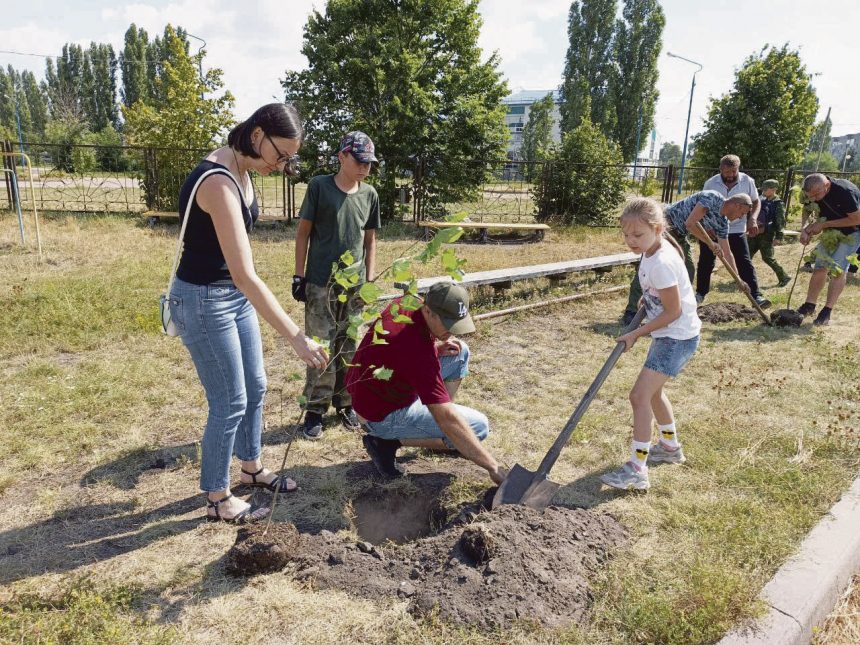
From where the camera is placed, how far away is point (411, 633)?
82.1 inches

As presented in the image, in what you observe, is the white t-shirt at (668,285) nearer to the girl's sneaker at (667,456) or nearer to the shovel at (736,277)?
the girl's sneaker at (667,456)

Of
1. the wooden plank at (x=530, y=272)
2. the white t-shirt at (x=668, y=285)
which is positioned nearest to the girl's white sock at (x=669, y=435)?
the white t-shirt at (x=668, y=285)

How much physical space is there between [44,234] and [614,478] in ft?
33.4

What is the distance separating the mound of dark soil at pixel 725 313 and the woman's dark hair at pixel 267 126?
215 inches

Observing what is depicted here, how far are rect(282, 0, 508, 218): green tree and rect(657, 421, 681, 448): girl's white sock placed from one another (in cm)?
1042

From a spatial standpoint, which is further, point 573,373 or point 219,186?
point 573,373

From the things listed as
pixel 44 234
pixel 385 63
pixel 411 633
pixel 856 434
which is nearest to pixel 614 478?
pixel 411 633

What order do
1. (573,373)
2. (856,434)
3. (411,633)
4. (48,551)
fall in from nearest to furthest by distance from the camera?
1. (411,633)
2. (48,551)
3. (856,434)
4. (573,373)

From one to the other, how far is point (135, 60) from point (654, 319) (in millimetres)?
54297

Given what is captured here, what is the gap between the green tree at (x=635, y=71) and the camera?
3475cm

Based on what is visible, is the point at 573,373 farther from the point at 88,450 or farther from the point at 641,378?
the point at 88,450

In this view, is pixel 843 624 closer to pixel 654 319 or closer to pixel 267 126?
pixel 654 319

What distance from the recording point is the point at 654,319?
296cm

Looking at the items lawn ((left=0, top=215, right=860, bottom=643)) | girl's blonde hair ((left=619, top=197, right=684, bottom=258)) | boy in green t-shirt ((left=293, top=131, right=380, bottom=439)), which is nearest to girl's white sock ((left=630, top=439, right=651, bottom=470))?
lawn ((left=0, top=215, right=860, bottom=643))
